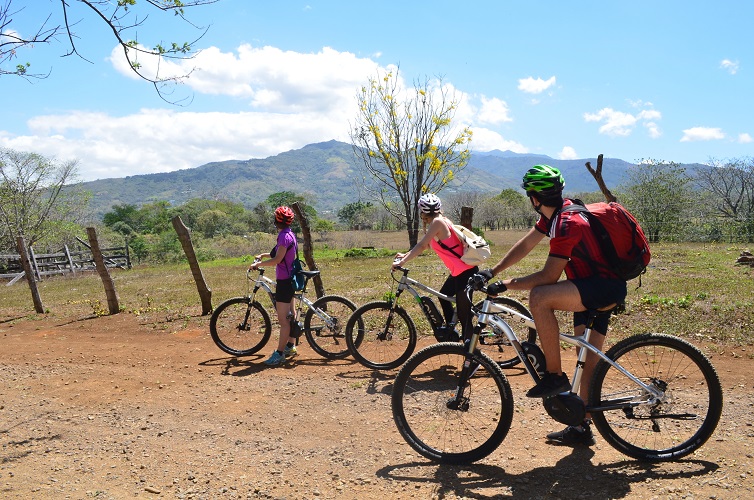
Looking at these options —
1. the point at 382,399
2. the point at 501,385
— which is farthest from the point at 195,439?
the point at 501,385

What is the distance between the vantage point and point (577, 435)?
4215 mm

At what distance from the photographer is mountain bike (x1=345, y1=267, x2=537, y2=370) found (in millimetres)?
Answer: 6367

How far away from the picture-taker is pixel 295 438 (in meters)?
4.83

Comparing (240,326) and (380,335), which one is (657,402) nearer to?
(380,335)

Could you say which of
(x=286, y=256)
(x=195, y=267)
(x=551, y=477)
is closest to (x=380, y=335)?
(x=286, y=256)

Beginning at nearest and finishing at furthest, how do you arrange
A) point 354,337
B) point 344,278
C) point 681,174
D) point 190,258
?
point 354,337 < point 190,258 < point 344,278 < point 681,174

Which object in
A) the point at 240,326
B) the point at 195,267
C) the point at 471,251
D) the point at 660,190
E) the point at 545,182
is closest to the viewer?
the point at 545,182

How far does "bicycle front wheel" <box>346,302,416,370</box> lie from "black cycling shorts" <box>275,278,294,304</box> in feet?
3.50

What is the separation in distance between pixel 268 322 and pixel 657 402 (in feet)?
17.9

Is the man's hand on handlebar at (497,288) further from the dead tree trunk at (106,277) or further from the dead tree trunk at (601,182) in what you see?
the dead tree trunk at (106,277)

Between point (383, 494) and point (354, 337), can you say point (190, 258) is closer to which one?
point (354, 337)

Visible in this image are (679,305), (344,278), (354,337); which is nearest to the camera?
(354,337)

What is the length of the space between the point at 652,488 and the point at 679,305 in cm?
637

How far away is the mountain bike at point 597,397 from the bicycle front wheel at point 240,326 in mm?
4131
